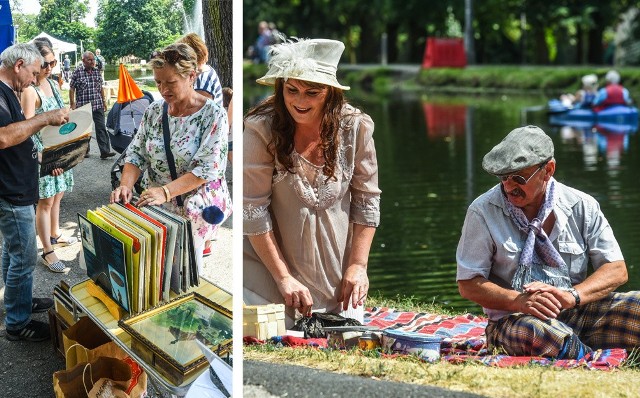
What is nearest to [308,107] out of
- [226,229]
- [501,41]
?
[226,229]

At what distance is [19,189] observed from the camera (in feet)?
11.7

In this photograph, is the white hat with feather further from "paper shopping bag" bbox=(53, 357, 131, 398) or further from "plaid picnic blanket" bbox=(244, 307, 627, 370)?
"paper shopping bag" bbox=(53, 357, 131, 398)

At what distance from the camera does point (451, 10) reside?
37.8 m

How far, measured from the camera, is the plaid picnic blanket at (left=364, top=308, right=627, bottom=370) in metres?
4.09

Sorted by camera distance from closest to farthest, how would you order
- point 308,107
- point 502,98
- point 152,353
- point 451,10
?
point 152,353, point 308,107, point 502,98, point 451,10

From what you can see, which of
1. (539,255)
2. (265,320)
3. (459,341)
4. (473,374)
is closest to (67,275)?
(265,320)

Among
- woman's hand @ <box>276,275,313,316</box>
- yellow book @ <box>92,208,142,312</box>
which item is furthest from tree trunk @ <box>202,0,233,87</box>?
woman's hand @ <box>276,275,313,316</box>

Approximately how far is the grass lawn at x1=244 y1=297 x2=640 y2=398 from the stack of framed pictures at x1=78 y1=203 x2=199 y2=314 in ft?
2.21

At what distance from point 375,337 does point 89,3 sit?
1804 mm

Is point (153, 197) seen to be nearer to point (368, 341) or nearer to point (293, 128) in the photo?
point (293, 128)

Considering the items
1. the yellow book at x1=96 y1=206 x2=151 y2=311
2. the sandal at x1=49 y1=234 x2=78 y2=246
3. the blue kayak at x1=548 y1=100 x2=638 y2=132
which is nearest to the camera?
the yellow book at x1=96 y1=206 x2=151 y2=311

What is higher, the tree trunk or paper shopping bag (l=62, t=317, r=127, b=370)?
the tree trunk

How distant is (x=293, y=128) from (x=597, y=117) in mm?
15665

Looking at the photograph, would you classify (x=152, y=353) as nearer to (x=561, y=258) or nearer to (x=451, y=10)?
(x=561, y=258)
